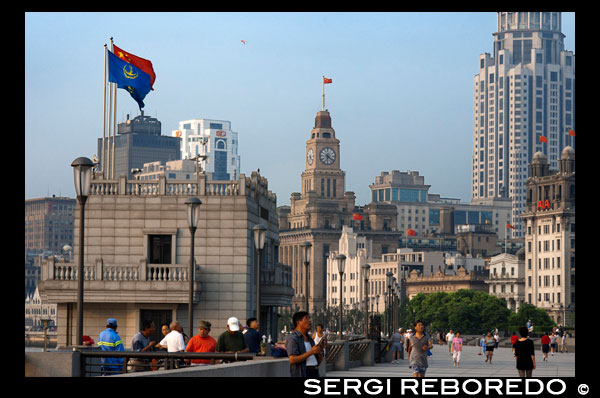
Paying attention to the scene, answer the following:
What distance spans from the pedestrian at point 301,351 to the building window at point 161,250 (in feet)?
112

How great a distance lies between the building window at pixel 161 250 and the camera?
2095 inches

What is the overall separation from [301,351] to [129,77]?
38089mm

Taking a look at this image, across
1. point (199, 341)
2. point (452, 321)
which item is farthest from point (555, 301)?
point (199, 341)

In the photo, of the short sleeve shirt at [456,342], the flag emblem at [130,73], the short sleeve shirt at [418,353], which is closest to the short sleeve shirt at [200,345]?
the short sleeve shirt at [418,353]

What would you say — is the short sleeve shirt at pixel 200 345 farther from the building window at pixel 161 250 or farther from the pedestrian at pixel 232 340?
the building window at pixel 161 250

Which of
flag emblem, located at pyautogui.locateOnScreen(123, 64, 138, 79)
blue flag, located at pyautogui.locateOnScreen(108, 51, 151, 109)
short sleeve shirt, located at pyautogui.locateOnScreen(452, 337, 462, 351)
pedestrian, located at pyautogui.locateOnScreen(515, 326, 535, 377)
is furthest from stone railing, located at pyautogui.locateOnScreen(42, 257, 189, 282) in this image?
pedestrian, located at pyautogui.locateOnScreen(515, 326, 535, 377)

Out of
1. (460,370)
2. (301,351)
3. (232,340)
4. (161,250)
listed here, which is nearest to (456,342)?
(460,370)

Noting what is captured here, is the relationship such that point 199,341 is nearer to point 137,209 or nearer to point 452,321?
point 137,209

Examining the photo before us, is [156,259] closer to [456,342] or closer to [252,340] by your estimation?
[456,342]

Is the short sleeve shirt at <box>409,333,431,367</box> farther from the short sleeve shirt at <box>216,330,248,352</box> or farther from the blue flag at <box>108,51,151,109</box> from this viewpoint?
the blue flag at <box>108,51,151,109</box>

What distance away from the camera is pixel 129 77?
55719 millimetres

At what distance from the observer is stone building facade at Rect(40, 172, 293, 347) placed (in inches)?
2035
